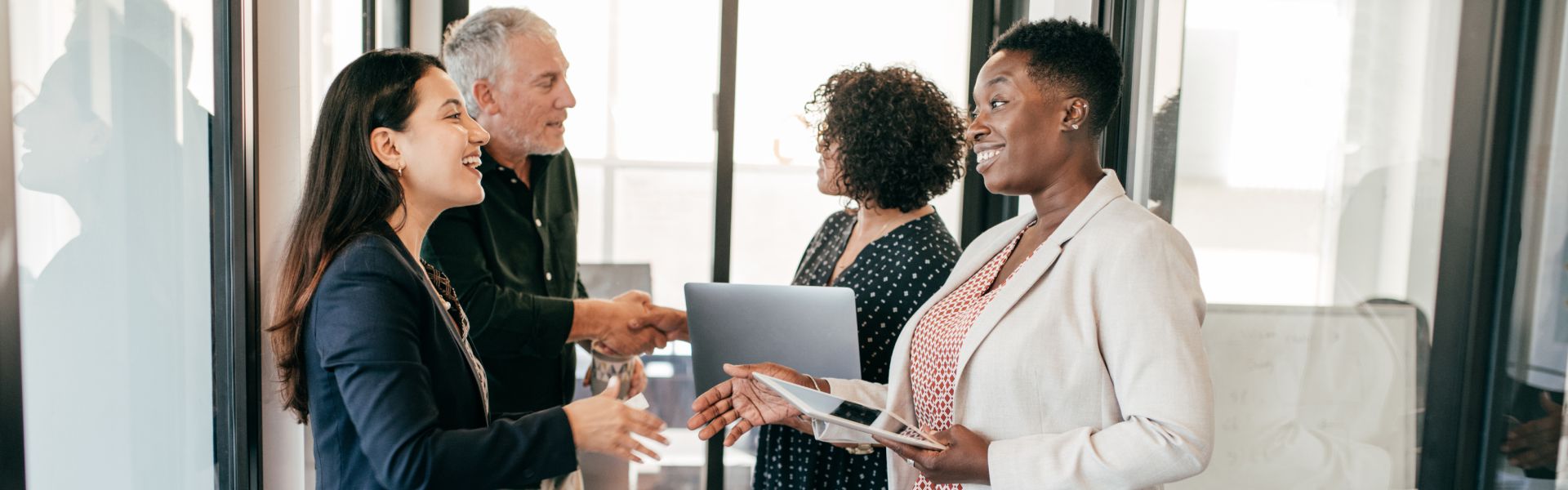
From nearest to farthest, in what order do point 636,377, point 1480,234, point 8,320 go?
1. point 8,320
2. point 1480,234
3. point 636,377

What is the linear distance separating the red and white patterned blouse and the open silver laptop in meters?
0.23

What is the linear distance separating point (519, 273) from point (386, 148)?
970 millimetres

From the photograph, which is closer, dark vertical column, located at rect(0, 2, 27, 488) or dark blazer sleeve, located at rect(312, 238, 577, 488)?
dark vertical column, located at rect(0, 2, 27, 488)

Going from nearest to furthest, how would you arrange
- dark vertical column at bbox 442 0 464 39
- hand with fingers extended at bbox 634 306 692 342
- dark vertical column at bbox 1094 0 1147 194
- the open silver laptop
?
the open silver laptop < dark vertical column at bbox 1094 0 1147 194 < hand with fingers extended at bbox 634 306 692 342 < dark vertical column at bbox 442 0 464 39

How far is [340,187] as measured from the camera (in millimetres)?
1258

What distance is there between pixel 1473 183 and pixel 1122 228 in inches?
27.3

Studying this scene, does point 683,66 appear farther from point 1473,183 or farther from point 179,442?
point 1473,183

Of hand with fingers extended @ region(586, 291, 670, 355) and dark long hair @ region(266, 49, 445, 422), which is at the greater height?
dark long hair @ region(266, 49, 445, 422)

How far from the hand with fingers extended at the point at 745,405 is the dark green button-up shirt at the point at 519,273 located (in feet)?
1.96

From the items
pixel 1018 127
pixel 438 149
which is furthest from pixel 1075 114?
pixel 438 149

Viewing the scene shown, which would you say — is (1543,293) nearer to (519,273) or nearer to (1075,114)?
(1075,114)

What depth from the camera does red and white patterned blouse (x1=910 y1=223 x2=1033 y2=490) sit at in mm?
1354

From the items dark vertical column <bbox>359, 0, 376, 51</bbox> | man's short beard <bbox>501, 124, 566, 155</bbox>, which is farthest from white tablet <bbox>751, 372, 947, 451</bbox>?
dark vertical column <bbox>359, 0, 376, 51</bbox>

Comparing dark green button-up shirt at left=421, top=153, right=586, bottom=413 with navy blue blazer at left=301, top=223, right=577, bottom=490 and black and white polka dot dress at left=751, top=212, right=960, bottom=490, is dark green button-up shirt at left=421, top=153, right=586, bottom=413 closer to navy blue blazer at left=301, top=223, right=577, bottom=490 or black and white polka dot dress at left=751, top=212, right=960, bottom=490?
black and white polka dot dress at left=751, top=212, right=960, bottom=490
